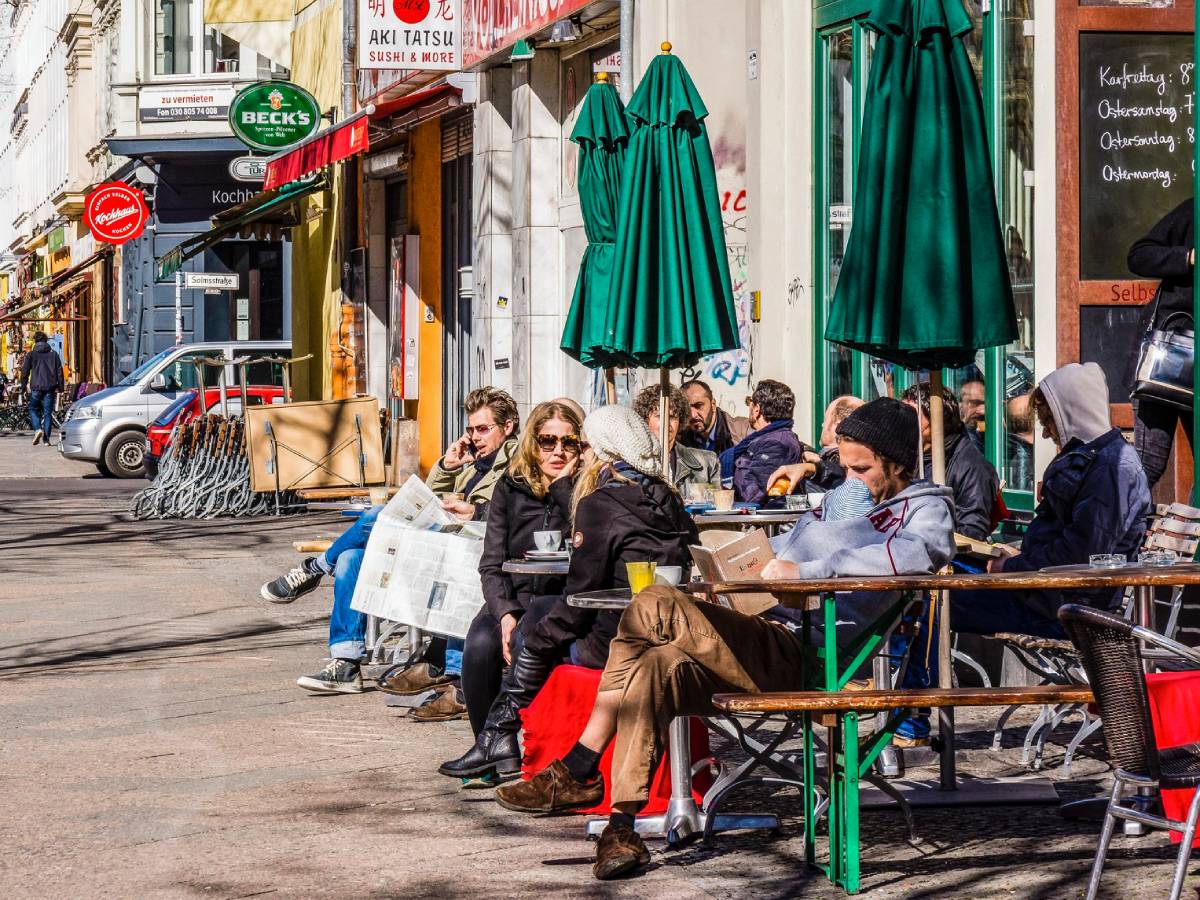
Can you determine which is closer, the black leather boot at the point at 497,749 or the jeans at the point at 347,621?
the black leather boot at the point at 497,749

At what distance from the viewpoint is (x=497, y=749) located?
23.6 ft

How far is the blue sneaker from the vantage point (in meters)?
7.57

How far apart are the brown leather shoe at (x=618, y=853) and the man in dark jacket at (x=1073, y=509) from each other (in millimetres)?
2154

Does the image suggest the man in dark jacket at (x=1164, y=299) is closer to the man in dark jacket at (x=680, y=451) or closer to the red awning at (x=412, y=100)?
the man in dark jacket at (x=680, y=451)

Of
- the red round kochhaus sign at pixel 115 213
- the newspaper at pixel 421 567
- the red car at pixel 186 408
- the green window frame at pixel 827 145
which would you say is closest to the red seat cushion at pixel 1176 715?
the newspaper at pixel 421 567

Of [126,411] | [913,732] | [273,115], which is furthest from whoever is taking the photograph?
[273,115]

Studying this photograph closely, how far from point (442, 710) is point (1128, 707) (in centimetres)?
428

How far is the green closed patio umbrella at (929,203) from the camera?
7.34m

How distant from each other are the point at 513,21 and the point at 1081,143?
940cm

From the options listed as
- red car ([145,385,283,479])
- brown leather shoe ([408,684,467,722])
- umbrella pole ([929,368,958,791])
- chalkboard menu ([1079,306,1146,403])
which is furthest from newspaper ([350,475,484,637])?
red car ([145,385,283,479])

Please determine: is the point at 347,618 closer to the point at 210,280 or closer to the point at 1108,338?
the point at 1108,338

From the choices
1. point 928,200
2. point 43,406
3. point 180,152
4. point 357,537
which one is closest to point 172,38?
point 180,152

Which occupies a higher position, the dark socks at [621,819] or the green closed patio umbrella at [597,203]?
the green closed patio umbrella at [597,203]

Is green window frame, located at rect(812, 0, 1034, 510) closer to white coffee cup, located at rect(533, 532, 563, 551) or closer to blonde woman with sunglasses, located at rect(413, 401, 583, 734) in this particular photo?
blonde woman with sunglasses, located at rect(413, 401, 583, 734)
